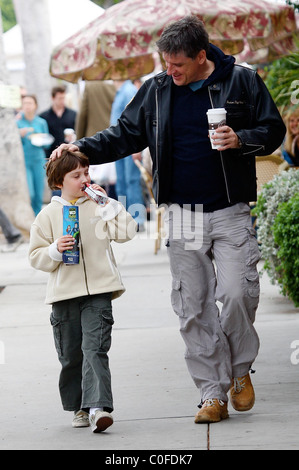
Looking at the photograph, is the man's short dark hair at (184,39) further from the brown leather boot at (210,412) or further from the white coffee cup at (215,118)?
the brown leather boot at (210,412)

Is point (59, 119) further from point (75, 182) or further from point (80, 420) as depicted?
point (80, 420)

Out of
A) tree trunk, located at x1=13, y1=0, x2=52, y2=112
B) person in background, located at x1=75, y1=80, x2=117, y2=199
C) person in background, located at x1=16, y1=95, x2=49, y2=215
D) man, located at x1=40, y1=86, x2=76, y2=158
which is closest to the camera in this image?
person in background, located at x1=75, y1=80, x2=117, y2=199

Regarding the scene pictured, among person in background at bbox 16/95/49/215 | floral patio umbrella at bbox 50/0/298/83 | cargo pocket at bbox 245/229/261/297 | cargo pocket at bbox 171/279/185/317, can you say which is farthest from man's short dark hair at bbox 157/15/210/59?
person in background at bbox 16/95/49/215

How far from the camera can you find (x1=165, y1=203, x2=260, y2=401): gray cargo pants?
5180mm

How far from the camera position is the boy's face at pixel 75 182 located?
5203mm

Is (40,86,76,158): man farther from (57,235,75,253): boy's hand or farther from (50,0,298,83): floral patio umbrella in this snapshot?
(57,235,75,253): boy's hand

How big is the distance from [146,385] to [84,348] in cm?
109

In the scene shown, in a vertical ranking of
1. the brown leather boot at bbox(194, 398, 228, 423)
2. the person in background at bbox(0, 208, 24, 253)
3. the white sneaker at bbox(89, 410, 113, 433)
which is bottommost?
the person in background at bbox(0, 208, 24, 253)

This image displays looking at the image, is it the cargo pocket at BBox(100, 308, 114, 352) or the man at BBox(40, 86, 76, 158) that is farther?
the man at BBox(40, 86, 76, 158)

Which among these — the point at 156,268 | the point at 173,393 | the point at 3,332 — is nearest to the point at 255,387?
the point at 173,393

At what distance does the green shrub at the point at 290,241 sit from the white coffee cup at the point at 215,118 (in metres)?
2.32

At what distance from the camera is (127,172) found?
1409 cm

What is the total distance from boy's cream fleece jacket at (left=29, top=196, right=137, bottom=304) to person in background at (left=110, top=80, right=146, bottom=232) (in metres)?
8.21

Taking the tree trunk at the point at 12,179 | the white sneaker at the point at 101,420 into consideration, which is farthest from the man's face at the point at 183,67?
the tree trunk at the point at 12,179
